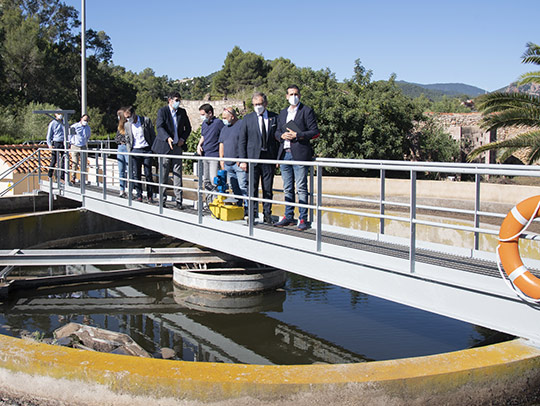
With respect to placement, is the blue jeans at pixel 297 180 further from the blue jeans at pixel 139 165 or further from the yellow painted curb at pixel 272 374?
the blue jeans at pixel 139 165

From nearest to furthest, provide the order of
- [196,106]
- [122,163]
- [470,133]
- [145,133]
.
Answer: [145,133] → [122,163] → [470,133] → [196,106]

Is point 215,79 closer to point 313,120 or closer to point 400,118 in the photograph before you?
point 400,118

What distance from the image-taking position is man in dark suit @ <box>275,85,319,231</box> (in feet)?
24.7

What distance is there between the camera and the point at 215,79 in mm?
93875

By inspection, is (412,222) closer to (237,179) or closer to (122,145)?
(237,179)

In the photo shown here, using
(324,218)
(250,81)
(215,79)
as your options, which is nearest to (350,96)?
(324,218)

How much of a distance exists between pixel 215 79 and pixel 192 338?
88.8 m

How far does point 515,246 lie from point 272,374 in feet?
7.17

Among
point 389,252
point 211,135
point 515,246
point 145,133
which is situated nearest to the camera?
point 515,246

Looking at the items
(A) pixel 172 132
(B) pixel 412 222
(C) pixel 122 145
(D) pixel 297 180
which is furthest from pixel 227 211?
(C) pixel 122 145

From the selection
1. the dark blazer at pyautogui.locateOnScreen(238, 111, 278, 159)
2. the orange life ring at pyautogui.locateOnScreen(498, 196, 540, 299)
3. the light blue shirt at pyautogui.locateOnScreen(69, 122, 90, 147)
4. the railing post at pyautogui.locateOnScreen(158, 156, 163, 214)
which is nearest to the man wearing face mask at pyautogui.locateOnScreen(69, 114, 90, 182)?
the light blue shirt at pyautogui.locateOnScreen(69, 122, 90, 147)

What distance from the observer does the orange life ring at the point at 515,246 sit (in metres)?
4.56

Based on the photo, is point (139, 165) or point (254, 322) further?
point (139, 165)

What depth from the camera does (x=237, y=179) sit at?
881 centimetres
